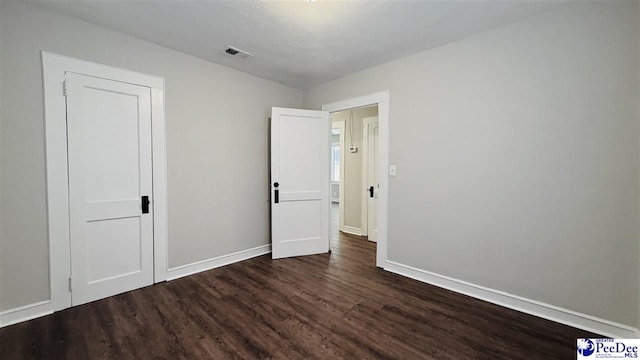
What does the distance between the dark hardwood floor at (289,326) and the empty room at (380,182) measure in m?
0.02

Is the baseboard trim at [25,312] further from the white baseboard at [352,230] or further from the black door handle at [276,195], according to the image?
the white baseboard at [352,230]

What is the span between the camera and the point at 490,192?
2465 millimetres

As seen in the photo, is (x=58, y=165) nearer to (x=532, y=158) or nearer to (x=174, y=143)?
(x=174, y=143)

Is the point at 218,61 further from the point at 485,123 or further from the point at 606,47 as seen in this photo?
the point at 606,47

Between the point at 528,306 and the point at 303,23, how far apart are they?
3.21 meters

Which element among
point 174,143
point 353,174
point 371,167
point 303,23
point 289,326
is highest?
point 303,23

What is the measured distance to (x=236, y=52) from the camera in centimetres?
292

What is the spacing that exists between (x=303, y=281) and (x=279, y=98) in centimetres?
269

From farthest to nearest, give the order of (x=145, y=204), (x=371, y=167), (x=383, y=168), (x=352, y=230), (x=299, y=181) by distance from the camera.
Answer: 1. (x=352, y=230)
2. (x=371, y=167)
3. (x=299, y=181)
4. (x=383, y=168)
5. (x=145, y=204)

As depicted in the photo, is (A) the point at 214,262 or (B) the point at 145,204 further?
(A) the point at 214,262

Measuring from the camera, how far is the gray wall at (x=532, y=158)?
1880 millimetres

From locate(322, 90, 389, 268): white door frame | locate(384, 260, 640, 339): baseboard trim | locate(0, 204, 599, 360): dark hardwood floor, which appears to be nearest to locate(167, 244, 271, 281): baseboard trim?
locate(0, 204, 599, 360): dark hardwood floor

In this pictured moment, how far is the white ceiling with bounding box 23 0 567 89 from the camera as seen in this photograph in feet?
6.80

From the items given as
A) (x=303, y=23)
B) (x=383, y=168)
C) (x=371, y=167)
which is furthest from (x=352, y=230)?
(x=303, y=23)
